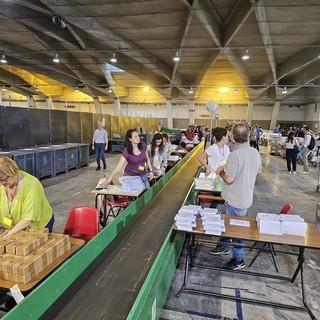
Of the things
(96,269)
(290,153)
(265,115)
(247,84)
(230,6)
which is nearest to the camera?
(96,269)

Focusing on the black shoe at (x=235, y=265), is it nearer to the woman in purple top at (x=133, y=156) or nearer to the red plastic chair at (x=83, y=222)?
the red plastic chair at (x=83, y=222)

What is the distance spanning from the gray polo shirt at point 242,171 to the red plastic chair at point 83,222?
1448 mm

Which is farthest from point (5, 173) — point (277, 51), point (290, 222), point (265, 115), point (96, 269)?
point (265, 115)

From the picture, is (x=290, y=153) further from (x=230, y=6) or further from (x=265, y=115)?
(x=265, y=115)

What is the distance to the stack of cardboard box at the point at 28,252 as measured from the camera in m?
1.55

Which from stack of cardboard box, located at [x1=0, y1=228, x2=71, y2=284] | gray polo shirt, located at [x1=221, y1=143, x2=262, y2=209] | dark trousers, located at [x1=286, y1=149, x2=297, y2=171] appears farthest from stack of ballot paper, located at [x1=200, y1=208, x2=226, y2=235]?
dark trousers, located at [x1=286, y1=149, x2=297, y2=171]

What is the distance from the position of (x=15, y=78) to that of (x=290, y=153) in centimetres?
2246

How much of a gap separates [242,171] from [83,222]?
67.3 inches

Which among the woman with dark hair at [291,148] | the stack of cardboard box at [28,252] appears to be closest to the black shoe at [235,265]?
the stack of cardboard box at [28,252]

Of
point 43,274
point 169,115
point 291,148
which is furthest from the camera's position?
point 169,115

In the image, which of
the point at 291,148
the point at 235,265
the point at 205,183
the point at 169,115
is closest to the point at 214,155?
the point at 205,183

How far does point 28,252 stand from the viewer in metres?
1.71

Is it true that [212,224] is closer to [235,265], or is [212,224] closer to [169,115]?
[235,265]

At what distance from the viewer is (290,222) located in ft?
7.39
